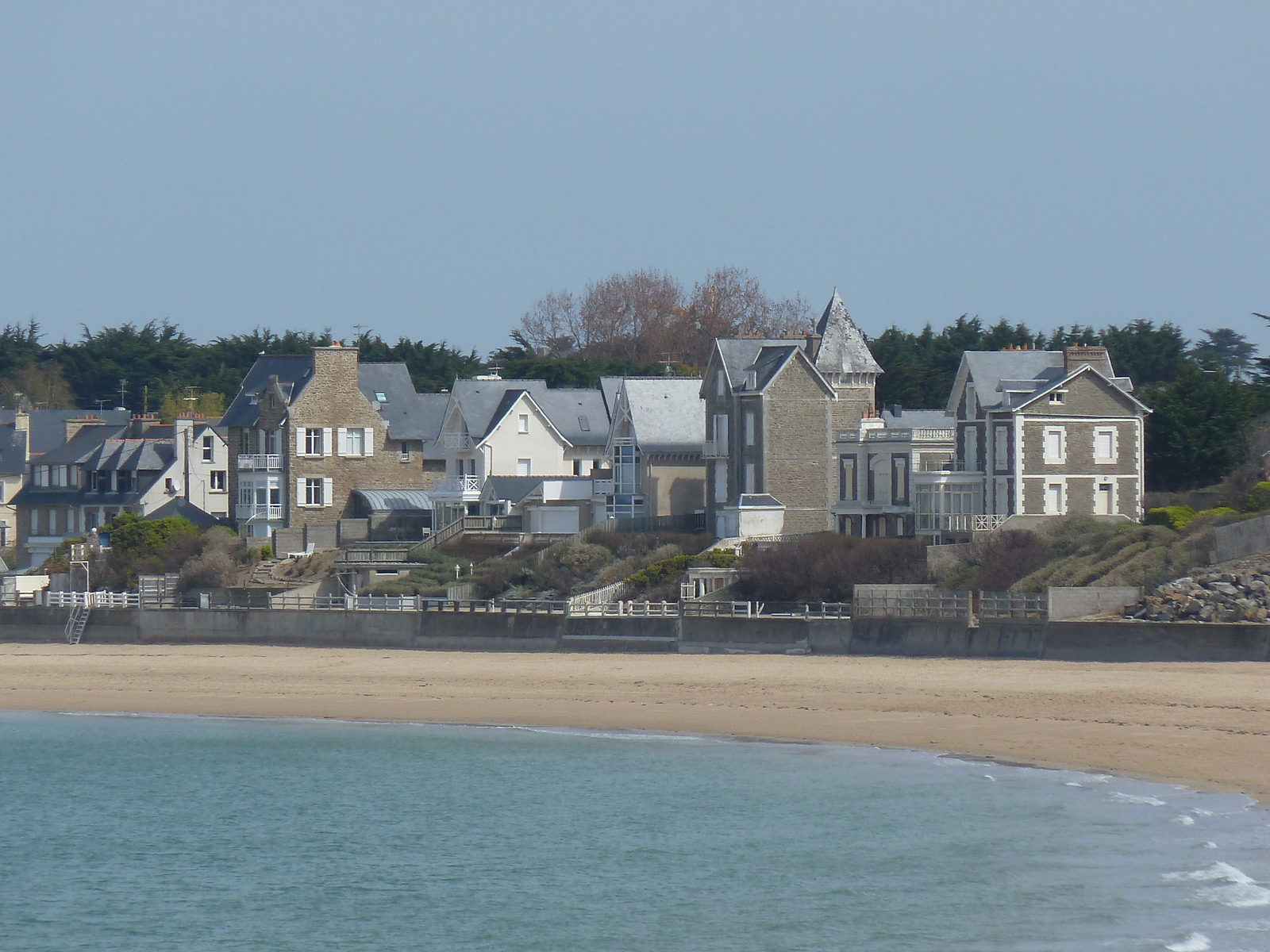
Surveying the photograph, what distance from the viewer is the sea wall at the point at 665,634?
3081 cm

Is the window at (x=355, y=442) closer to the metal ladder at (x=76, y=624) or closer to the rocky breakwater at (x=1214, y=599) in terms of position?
the metal ladder at (x=76, y=624)

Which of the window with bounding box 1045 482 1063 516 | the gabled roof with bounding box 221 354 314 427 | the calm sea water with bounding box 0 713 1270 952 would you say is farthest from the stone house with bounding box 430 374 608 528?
the calm sea water with bounding box 0 713 1270 952

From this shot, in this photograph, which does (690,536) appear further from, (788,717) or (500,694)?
(788,717)

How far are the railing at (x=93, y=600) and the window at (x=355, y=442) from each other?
10.4 meters

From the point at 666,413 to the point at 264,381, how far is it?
15448 mm

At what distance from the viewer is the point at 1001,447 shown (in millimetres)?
44031

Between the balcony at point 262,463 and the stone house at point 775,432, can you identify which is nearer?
the stone house at point 775,432

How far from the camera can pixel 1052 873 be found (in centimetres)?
1953

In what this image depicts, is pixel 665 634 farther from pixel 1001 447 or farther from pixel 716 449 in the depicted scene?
pixel 716 449

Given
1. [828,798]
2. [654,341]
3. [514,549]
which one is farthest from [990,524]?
[654,341]

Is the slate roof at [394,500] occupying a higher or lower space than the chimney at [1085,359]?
lower

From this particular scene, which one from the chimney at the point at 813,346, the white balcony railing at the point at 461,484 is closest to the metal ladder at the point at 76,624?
the white balcony railing at the point at 461,484

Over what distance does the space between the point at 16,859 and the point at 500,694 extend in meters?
12.0

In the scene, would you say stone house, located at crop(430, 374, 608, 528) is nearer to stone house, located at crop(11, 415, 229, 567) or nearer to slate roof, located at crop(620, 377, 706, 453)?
slate roof, located at crop(620, 377, 706, 453)
